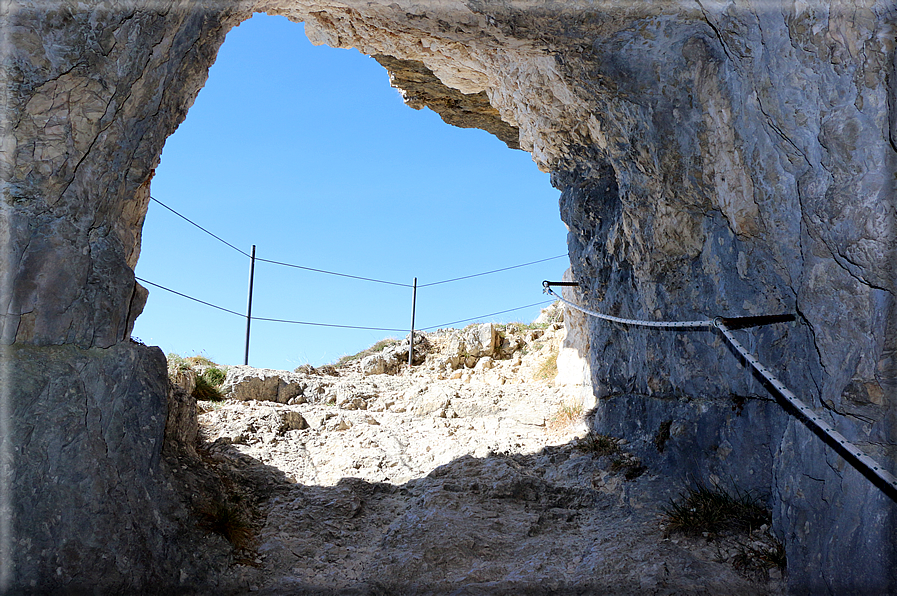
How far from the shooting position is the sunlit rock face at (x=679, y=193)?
279 cm

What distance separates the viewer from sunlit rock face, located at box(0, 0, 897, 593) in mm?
2785

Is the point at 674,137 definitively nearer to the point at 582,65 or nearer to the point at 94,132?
the point at 582,65

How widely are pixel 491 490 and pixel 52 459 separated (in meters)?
3.14

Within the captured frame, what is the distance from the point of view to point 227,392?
280 inches

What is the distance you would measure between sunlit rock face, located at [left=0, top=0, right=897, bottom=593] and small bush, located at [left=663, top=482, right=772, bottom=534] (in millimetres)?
171

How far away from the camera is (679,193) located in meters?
4.23

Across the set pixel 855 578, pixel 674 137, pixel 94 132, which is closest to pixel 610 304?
pixel 674 137

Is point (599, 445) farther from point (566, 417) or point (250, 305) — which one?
point (250, 305)

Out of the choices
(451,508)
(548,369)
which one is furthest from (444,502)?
(548,369)

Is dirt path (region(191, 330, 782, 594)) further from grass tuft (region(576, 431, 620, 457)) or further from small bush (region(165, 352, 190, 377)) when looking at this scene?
small bush (region(165, 352, 190, 377))

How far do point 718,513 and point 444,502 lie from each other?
6.60 ft

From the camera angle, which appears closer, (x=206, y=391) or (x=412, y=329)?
(x=206, y=391)

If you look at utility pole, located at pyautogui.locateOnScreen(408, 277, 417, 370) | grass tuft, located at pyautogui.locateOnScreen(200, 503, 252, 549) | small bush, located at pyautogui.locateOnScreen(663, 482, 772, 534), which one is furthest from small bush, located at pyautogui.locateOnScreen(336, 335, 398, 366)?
small bush, located at pyautogui.locateOnScreen(663, 482, 772, 534)

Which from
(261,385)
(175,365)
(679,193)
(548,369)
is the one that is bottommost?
(261,385)
